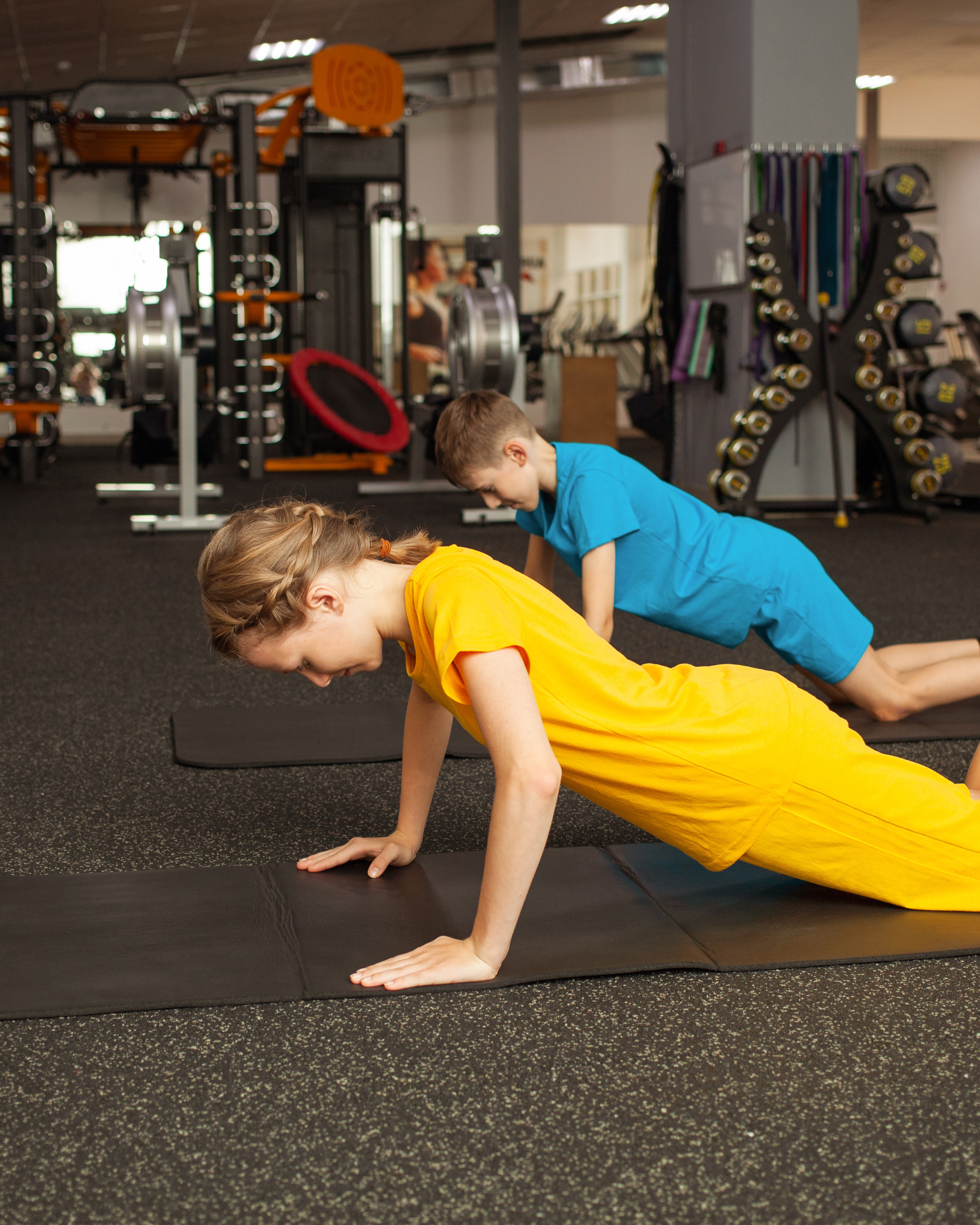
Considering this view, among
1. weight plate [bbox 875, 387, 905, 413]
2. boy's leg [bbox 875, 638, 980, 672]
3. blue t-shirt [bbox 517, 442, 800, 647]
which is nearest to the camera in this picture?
blue t-shirt [bbox 517, 442, 800, 647]

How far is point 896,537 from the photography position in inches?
209

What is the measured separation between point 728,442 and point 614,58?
6965 millimetres

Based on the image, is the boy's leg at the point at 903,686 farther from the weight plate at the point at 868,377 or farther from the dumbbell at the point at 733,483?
the weight plate at the point at 868,377

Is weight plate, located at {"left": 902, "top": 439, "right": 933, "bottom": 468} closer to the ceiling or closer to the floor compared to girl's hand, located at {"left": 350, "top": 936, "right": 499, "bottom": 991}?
closer to the ceiling

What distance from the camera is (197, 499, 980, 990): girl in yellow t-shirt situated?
1.26 metres

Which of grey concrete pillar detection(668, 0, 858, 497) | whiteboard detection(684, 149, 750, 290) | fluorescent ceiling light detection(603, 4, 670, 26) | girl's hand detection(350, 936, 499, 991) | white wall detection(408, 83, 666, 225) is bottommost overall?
girl's hand detection(350, 936, 499, 991)

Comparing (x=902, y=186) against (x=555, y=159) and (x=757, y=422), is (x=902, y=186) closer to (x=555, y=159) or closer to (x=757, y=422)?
(x=757, y=422)

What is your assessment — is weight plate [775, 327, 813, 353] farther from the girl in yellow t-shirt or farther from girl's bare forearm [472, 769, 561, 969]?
girl's bare forearm [472, 769, 561, 969]

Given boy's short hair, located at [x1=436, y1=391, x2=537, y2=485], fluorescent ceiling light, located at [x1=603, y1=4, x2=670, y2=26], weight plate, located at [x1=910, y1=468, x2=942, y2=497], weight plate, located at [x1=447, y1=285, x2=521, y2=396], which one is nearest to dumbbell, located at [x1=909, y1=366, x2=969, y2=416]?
weight plate, located at [x1=910, y1=468, x2=942, y2=497]

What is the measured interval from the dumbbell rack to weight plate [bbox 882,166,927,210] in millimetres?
87

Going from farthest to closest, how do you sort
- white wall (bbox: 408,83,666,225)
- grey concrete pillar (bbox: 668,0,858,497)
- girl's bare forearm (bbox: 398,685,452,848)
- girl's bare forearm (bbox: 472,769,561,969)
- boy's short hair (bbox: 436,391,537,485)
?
white wall (bbox: 408,83,666,225) < grey concrete pillar (bbox: 668,0,858,497) < boy's short hair (bbox: 436,391,537,485) < girl's bare forearm (bbox: 398,685,452,848) < girl's bare forearm (bbox: 472,769,561,969)

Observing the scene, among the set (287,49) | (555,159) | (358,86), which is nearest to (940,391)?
(358,86)

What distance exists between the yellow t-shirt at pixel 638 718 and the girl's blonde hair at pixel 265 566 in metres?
0.10

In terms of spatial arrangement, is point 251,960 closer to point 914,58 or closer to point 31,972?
point 31,972
